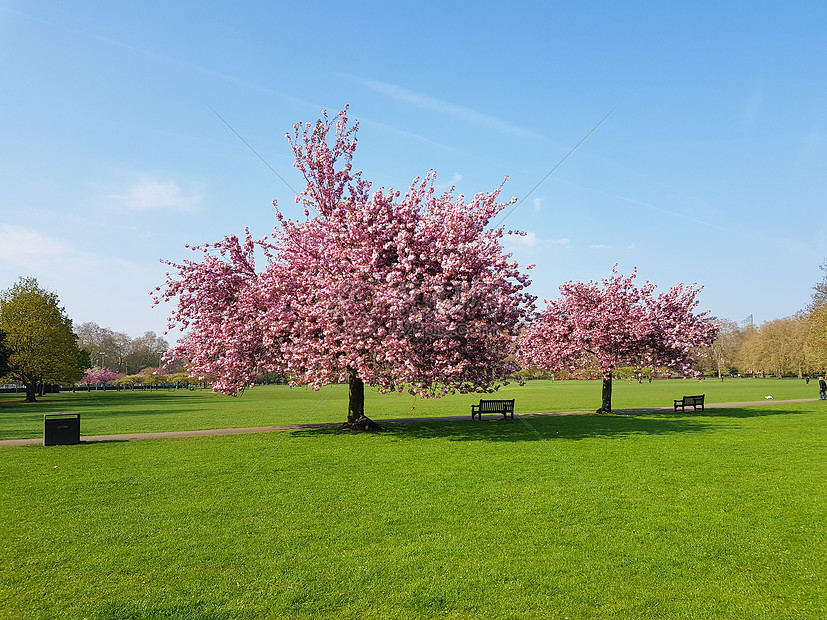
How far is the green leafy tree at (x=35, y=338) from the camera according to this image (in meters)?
57.0

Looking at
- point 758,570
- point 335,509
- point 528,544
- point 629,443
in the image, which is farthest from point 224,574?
point 629,443

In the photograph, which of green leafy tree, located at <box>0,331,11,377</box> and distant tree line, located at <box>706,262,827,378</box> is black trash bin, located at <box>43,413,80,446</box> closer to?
green leafy tree, located at <box>0,331,11,377</box>

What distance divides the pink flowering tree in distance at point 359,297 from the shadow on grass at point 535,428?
69.3 inches

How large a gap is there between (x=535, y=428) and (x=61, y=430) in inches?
693

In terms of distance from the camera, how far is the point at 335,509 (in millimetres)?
10266

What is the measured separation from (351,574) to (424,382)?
13.2m

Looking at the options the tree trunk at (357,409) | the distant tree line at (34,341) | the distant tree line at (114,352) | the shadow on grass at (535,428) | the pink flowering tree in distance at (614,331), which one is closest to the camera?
the shadow on grass at (535,428)

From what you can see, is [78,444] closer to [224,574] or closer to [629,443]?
[224,574]

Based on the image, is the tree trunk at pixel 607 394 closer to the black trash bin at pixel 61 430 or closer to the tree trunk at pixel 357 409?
the tree trunk at pixel 357 409

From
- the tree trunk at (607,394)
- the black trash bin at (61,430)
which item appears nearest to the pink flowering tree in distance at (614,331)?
the tree trunk at (607,394)

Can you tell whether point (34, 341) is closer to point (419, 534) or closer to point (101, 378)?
point (419, 534)

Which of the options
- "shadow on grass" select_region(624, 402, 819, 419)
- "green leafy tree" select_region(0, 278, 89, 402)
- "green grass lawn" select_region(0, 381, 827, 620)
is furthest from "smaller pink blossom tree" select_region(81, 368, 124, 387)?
"green grass lawn" select_region(0, 381, 827, 620)

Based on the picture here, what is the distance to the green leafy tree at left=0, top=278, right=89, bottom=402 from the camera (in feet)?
187

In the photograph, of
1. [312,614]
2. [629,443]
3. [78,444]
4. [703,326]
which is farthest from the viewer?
[703,326]
